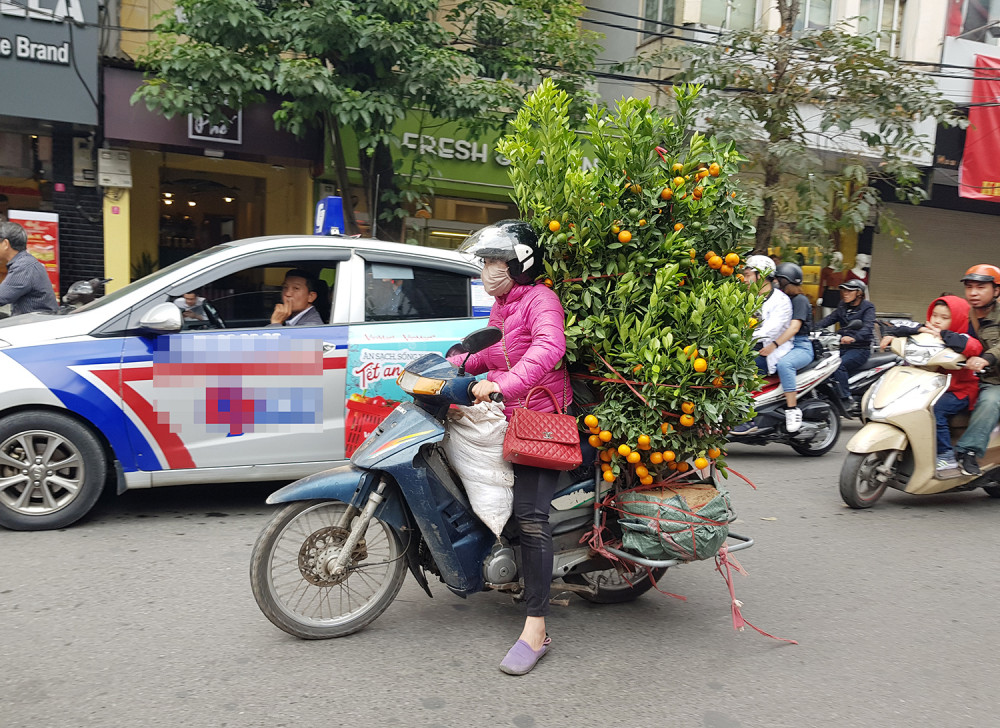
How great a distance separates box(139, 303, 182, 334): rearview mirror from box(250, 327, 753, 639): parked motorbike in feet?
5.78

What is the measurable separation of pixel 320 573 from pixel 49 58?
354 inches

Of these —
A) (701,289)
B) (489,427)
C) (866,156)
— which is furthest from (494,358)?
(866,156)

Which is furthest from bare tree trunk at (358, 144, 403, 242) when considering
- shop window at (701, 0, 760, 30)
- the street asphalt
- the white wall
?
the white wall

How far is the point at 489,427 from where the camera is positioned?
330 centimetres

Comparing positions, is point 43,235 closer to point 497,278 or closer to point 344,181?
point 344,181

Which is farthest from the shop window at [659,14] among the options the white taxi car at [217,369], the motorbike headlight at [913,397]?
the white taxi car at [217,369]

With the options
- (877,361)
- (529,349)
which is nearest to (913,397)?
(877,361)

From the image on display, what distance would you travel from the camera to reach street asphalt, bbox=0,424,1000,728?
9.52 feet

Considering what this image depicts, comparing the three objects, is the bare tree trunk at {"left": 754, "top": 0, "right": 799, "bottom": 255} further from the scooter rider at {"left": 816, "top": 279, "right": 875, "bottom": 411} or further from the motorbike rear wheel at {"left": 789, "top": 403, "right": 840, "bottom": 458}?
the motorbike rear wheel at {"left": 789, "top": 403, "right": 840, "bottom": 458}

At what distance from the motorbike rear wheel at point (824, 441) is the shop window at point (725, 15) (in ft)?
27.9

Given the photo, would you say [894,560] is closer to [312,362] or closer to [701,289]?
[701,289]

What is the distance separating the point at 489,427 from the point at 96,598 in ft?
6.72

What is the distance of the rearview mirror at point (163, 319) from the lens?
14.9 ft

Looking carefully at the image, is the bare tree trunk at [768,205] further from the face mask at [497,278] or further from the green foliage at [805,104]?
the face mask at [497,278]
